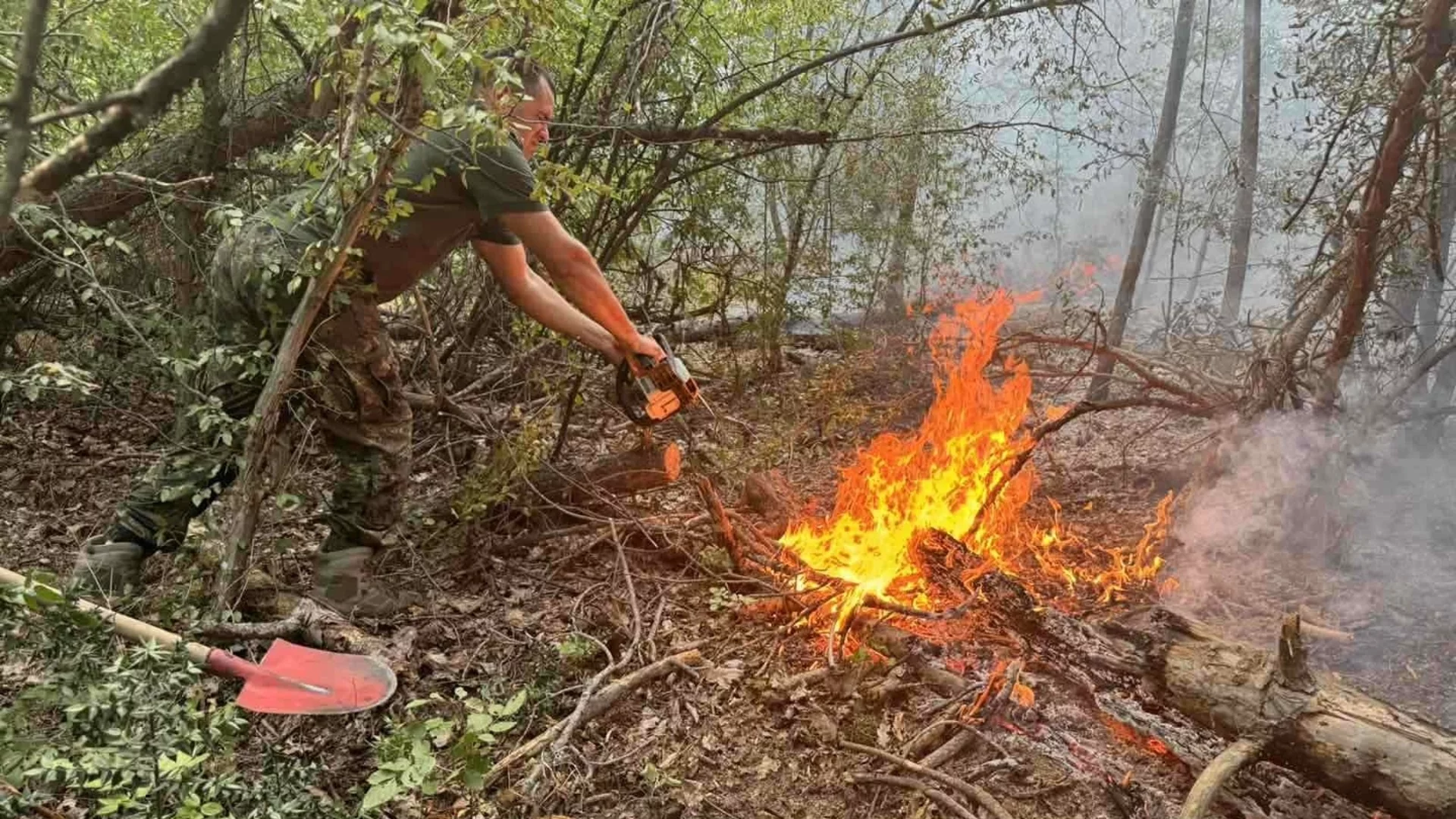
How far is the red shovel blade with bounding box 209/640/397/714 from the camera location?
2.12 meters

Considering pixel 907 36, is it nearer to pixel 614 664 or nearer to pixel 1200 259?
pixel 614 664

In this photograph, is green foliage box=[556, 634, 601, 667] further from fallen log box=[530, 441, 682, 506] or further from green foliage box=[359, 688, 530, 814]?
fallen log box=[530, 441, 682, 506]

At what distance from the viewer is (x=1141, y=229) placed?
8.05 metres

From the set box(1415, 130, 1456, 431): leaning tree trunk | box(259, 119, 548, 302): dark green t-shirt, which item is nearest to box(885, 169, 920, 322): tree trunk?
box(1415, 130, 1456, 431): leaning tree trunk

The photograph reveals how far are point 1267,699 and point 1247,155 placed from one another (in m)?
8.20

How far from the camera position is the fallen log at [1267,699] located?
2148mm

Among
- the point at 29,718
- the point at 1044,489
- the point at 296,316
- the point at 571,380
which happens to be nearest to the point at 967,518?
the point at 1044,489

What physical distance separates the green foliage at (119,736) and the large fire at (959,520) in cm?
218

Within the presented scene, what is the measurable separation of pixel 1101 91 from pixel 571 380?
401cm

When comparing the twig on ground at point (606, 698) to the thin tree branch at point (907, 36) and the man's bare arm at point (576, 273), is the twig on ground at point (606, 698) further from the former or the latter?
the thin tree branch at point (907, 36)

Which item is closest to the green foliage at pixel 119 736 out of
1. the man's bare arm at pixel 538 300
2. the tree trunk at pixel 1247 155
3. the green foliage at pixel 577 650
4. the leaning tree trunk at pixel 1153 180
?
the green foliage at pixel 577 650

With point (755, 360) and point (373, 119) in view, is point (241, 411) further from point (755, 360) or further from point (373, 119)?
point (755, 360)

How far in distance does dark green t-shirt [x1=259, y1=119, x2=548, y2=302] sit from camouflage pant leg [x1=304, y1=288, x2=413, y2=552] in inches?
7.1

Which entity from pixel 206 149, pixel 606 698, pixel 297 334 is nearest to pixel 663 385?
pixel 606 698
